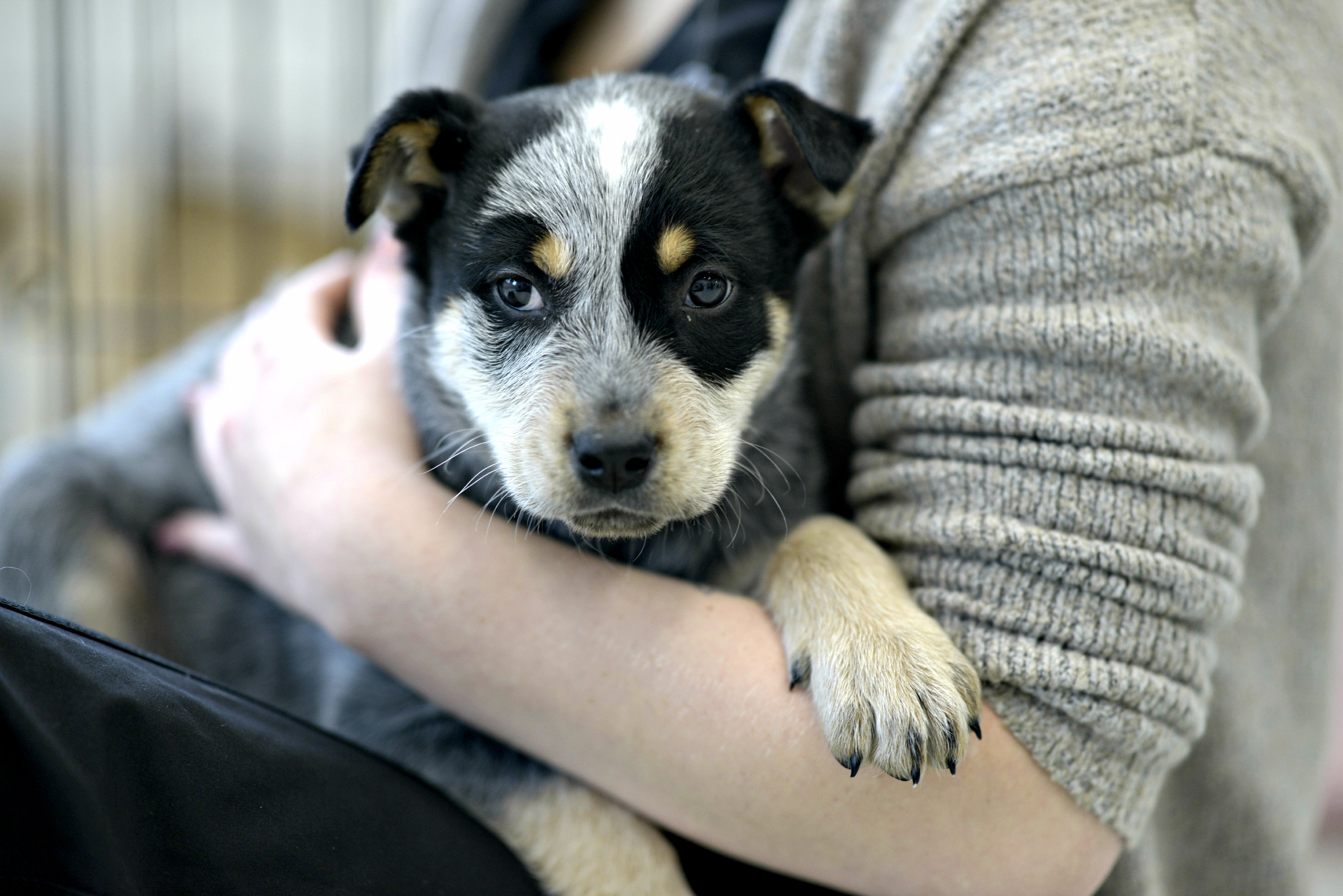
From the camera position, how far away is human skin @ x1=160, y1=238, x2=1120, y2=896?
112 cm

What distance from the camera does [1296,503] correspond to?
1.39 m

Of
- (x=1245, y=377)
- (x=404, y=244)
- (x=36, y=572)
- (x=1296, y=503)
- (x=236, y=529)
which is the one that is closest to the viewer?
(x=1245, y=377)

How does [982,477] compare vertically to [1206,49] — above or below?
below

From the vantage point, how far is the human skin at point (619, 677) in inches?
44.2

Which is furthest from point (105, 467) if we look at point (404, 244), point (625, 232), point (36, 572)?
point (625, 232)

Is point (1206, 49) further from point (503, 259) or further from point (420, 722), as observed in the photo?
point (420, 722)

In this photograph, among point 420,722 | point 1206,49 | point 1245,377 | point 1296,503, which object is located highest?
point 1206,49

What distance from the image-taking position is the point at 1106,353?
3.65ft

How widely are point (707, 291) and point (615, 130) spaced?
10.4 inches

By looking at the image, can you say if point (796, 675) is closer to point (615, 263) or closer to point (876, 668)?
point (876, 668)

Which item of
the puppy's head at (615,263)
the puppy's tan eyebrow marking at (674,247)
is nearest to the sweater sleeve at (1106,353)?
the puppy's head at (615,263)

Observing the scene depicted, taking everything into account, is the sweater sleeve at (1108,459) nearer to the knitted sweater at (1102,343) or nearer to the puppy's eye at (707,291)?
the knitted sweater at (1102,343)

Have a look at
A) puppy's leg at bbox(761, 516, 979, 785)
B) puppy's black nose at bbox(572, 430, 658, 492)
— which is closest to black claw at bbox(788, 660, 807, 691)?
puppy's leg at bbox(761, 516, 979, 785)

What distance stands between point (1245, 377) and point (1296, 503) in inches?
16.0
